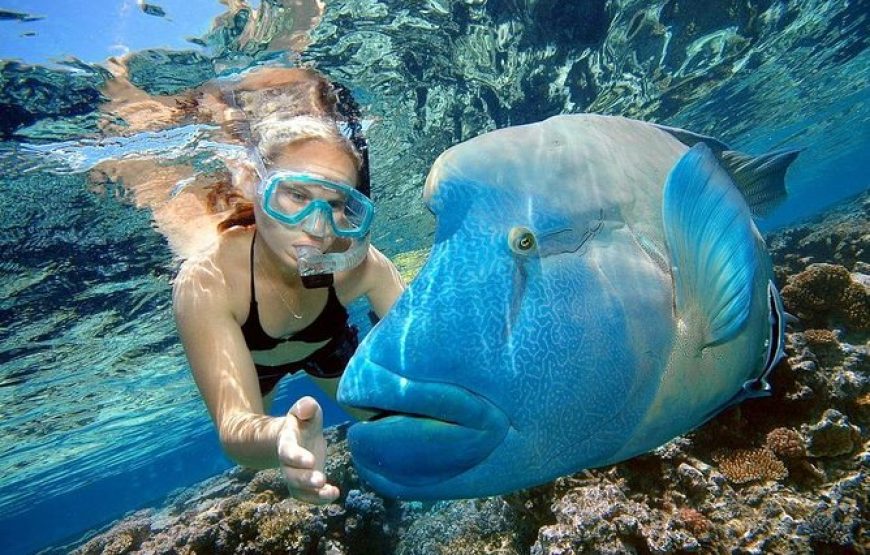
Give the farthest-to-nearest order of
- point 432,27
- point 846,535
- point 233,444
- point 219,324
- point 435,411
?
point 432,27
point 846,535
point 219,324
point 233,444
point 435,411

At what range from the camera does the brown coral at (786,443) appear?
3.92 meters

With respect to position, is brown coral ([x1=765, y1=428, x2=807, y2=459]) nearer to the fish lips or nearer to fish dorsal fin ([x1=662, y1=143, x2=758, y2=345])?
fish dorsal fin ([x1=662, y1=143, x2=758, y2=345])

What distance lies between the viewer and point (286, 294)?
3.71 meters

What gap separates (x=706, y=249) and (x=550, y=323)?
1.44ft

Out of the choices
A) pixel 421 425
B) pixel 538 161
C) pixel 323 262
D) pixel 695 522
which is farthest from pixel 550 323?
pixel 695 522

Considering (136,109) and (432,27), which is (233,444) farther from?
(432,27)

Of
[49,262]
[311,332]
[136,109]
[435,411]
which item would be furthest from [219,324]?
[49,262]

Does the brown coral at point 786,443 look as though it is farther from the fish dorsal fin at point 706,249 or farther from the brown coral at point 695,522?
the fish dorsal fin at point 706,249

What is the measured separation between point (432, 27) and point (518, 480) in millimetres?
7893

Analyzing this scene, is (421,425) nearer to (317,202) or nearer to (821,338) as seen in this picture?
→ (317,202)

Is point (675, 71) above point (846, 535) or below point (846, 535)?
above

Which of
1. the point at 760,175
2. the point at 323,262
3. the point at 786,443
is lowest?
the point at 786,443

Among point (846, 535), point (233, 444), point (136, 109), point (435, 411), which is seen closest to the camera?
point (435, 411)

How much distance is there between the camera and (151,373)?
1816 centimetres
